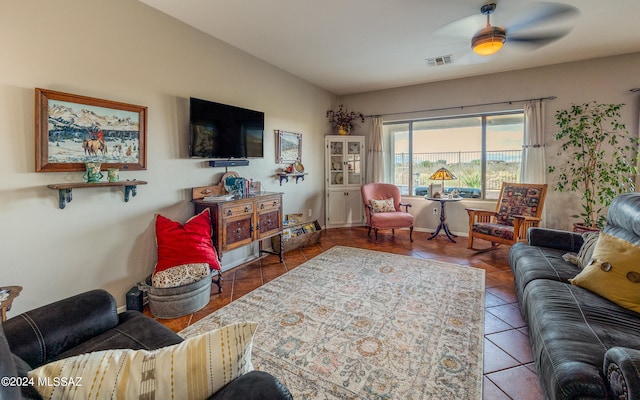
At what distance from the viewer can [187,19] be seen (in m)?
2.93

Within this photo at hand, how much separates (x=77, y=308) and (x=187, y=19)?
2.84 metres

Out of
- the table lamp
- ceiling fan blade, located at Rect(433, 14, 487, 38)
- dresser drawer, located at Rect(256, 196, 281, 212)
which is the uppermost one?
ceiling fan blade, located at Rect(433, 14, 487, 38)

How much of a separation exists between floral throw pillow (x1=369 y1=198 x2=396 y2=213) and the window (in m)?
0.84

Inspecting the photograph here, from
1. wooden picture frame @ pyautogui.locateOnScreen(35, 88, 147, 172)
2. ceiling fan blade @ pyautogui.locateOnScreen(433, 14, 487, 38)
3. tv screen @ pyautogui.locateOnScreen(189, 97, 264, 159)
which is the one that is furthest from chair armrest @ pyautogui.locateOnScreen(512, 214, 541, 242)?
wooden picture frame @ pyautogui.locateOnScreen(35, 88, 147, 172)

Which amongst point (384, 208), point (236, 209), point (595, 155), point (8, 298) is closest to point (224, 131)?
point (236, 209)

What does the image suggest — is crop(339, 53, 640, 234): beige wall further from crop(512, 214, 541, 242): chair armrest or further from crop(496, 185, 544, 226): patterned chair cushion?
crop(512, 214, 541, 242): chair armrest

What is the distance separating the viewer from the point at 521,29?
309 cm

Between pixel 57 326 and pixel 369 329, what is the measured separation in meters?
1.89

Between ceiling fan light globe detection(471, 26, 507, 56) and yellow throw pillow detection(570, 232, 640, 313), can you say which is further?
ceiling fan light globe detection(471, 26, 507, 56)

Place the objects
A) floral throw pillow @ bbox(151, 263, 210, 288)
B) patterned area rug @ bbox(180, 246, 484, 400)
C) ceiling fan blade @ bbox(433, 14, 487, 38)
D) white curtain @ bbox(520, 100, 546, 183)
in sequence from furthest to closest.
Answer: white curtain @ bbox(520, 100, 546, 183) < ceiling fan blade @ bbox(433, 14, 487, 38) < floral throw pillow @ bbox(151, 263, 210, 288) < patterned area rug @ bbox(180, 246, 484, 400)

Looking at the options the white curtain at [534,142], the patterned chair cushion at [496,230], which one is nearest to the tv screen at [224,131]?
the patterned chair cushion at [496,230]

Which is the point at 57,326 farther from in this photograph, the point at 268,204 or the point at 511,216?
the point at 511,216

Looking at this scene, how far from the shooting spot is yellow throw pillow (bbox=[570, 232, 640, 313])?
5.48 ft

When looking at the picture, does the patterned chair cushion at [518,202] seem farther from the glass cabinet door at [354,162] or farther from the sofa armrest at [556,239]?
the glass cabinet door at [354,162]
